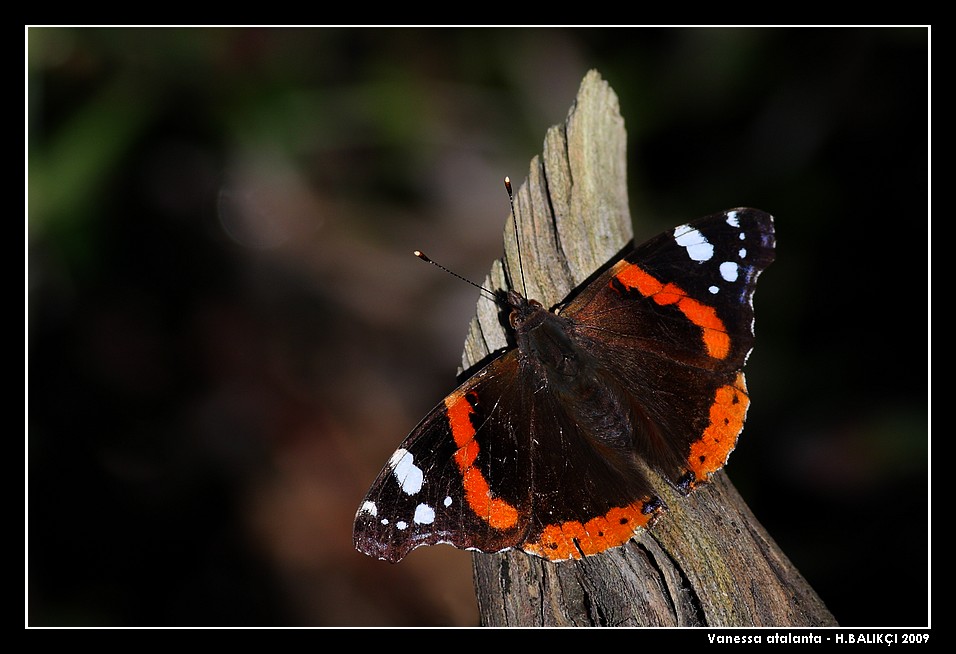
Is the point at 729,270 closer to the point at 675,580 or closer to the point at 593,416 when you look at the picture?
the point at 593,416

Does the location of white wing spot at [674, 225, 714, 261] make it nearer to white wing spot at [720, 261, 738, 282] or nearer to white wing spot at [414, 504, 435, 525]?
white wing spot at [720, 261, 738, 282]

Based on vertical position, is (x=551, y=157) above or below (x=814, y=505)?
above

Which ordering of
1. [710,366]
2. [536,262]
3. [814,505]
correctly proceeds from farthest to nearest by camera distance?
1. [814,505]
2. [536,262]
3. [710,366]

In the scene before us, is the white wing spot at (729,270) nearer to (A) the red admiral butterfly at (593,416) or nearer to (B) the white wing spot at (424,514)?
(A) the red admiral butterfly at (593,416)

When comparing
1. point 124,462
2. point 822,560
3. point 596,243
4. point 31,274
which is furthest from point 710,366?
point 31,274

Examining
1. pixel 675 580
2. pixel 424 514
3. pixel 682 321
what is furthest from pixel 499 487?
pixel 682 321
